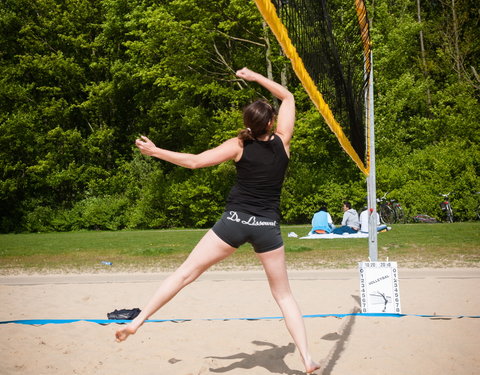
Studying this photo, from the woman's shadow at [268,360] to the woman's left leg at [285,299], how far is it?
0.60 metres

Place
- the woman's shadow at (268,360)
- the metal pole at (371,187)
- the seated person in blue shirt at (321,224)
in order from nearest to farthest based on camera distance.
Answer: the woman's shadow at (268,360)
the metal pole at (371,187)
the seated person in blue shirt at (321,224)

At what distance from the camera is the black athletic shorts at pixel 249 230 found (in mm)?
3375

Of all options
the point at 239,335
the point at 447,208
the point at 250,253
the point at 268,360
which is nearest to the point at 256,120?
the point at 268,360

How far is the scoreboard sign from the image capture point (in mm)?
5594

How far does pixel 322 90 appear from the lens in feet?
17.9

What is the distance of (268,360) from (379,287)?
6.06ft

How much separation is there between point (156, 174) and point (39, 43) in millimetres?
10517

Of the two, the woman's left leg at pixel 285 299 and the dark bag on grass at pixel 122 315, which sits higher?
the woman's left leg at pixel 285 299

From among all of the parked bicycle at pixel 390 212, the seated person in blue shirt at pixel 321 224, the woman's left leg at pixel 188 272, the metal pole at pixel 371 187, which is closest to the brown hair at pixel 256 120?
the woman's left leg at pixel 188 272

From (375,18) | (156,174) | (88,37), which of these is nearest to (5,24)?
(88,37)

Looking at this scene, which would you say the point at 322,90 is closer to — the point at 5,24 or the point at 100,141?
the point at 100,141

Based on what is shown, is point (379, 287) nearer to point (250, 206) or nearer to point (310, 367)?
point (310, 367)

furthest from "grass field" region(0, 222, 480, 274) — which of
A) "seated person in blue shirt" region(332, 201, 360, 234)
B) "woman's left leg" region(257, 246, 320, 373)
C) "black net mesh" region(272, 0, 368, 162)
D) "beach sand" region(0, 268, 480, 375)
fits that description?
"woman's left leg" region(257, 246, 320, 373)

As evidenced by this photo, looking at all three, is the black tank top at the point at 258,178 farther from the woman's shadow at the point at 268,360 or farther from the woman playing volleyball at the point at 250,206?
the woman's shadow at the point at 268,360
